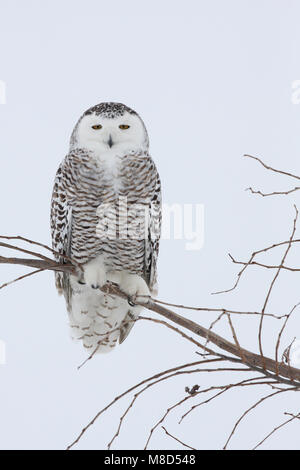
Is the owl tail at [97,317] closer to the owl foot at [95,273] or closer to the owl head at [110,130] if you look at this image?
the owl foot at [95,273]

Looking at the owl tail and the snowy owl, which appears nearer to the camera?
the snowy owl

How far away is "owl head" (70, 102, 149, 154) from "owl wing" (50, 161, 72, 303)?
3.7 inches

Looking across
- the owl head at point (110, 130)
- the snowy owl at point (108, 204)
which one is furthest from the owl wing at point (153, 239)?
the owl head at point (110, 130)

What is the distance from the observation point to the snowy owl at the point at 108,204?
45.9 inches

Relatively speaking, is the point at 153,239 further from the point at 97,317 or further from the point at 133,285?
the point at 97,317

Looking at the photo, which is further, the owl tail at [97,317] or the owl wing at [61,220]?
the owl tail at [97,317]

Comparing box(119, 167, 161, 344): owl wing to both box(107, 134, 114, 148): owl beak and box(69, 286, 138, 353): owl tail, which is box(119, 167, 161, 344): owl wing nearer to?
box(69, 286, 138, 353): owl tail

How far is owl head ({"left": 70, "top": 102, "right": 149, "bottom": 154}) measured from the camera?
3.77ft

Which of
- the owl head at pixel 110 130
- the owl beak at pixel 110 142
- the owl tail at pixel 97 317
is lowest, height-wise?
the owl tail at pixel 97 317

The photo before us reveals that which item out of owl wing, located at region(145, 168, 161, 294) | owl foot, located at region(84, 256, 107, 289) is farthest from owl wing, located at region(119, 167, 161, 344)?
owl foot, located at region(84, 256, 107, 289)

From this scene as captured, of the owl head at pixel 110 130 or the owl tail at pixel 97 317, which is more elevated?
the owl head at pixel 110 130

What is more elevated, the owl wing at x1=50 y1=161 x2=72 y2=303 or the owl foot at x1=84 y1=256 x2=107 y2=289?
the owl wing at x1=50 y1=161 x2=72 y2=303
